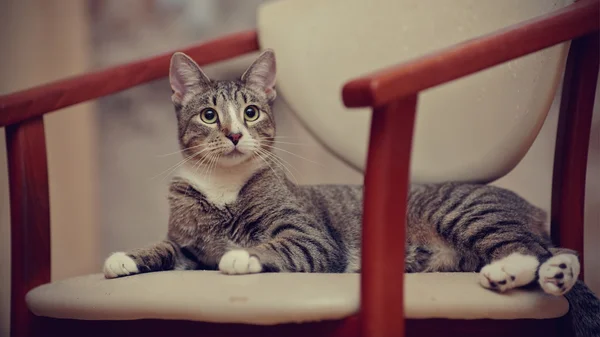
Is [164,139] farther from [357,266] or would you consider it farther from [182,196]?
[357,266]

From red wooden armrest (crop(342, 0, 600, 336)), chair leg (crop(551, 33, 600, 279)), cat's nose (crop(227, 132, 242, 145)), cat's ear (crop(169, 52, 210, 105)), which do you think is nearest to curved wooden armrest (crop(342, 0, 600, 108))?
red wooden armrest (crop(342, 0, 600, 336))

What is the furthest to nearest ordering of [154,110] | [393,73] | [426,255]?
[154,110]
[426,255]
[393,73]

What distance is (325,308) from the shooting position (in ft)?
2.40

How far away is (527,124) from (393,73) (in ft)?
1.86

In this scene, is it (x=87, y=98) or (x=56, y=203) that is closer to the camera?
(x=87, y=98)

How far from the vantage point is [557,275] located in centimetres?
81

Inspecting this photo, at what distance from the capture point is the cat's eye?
117cm

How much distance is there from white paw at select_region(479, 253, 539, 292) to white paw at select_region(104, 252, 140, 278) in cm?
53

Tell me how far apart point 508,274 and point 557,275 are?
0.23 feet

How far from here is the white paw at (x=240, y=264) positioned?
0.87 meters

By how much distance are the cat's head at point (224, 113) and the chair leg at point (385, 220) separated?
1.42 feet

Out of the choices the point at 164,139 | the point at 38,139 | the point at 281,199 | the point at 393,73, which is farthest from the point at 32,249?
the point at 164,139

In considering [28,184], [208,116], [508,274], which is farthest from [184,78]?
[508,274]

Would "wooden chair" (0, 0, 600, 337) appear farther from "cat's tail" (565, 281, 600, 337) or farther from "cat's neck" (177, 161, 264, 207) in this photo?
"cat's neck" (177, 161, 264, 207)
